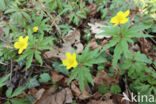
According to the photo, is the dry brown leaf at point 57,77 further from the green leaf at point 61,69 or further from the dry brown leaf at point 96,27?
the dry brown leaf at point 96,27

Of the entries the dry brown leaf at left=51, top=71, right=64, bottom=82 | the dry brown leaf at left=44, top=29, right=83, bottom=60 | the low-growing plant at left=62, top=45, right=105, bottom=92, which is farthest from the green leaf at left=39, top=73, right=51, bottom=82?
the low-growing plant at left=62, top=45, right=105, bottom=92

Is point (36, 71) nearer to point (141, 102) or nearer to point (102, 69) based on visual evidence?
point (102, 69)

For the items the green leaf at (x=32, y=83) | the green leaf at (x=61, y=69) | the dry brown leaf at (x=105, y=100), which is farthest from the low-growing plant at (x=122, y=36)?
the green leaf at (x=32, y=83)

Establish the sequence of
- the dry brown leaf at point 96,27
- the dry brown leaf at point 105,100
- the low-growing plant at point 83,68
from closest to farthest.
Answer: the low-growing plant at point 83,68
the dry brown leaf at point 105,100
the dry brown leaf at point 96,27

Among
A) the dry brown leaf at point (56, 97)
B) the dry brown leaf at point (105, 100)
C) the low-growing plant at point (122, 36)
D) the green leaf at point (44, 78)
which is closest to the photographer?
the low-growing plant at point (122, 36)

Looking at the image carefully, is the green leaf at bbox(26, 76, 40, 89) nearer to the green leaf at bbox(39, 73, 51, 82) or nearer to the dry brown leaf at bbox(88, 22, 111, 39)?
the green leaf at bbox(39, 73, 51, 82)

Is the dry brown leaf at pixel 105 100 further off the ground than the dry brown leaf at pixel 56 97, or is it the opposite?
the dry brown leaf at pixel 56 97

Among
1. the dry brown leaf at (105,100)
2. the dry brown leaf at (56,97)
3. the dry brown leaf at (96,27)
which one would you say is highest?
the dry brown leaf at (96,27)
